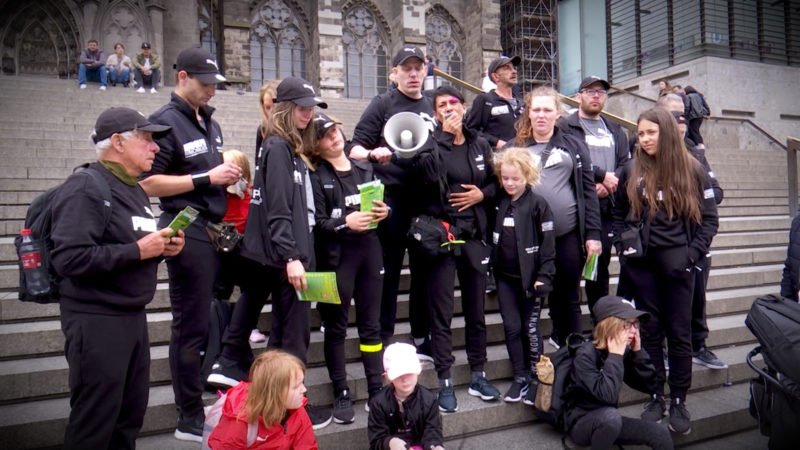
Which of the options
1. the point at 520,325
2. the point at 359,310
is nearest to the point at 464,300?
the point at 520,325

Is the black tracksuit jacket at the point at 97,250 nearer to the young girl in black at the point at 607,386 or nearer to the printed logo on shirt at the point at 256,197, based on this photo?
the printed logo on shirt at the point at 256,197

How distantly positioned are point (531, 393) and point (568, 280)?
91cm

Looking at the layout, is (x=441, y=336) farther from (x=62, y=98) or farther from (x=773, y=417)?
(x=62, y=98)

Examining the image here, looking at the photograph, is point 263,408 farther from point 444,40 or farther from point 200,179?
point 444,40

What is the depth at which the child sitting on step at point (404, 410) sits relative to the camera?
2.97 meters

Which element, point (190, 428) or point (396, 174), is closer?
point (190, 428)

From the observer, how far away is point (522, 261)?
3.86 m

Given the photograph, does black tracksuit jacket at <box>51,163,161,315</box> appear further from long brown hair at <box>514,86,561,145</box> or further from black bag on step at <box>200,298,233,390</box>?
long brown hair at <box>514,86,561,145</box>

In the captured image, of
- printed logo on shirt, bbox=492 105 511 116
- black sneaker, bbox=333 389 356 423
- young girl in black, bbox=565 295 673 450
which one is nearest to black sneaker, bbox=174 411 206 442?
black sneaker, bbox=333 389 356 423

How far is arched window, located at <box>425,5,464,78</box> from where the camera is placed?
26109mm

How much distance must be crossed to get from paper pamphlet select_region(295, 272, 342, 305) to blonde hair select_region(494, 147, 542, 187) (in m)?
1.66

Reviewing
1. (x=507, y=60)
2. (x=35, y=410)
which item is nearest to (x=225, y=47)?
(x=507, y=60)

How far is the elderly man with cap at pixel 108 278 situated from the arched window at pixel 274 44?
21542 mm

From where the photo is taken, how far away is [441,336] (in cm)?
372
